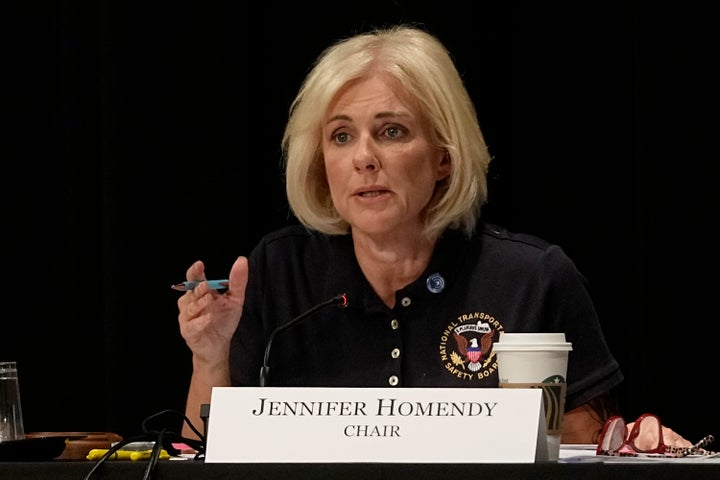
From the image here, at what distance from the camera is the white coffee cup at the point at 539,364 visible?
1135mm

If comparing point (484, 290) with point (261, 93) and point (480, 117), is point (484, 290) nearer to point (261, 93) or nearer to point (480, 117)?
point (480, 117)

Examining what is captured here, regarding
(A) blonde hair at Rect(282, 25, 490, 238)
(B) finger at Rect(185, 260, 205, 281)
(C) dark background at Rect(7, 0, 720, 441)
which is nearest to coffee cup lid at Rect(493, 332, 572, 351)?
(B) finger at Rect(185, 260, 205, 281)

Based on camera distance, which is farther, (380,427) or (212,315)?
(212,315)

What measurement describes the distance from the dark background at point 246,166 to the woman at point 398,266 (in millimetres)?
Answer: 419

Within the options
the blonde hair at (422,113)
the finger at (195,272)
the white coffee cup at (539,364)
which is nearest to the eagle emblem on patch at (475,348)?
the blonde hair at (422,113)

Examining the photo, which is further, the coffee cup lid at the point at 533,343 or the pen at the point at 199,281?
the pen at the point at 199,281

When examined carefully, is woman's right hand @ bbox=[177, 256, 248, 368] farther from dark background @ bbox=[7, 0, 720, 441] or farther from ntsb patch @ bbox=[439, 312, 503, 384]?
dark background @ bbox=[7, 0, 720, 441]

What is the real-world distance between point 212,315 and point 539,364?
776 mm

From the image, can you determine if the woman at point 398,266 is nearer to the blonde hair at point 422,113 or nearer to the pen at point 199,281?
the blonde hair at point 422,113

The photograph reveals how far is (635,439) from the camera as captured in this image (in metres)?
1.29

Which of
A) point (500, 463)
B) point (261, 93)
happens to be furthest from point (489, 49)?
point (500, 463)

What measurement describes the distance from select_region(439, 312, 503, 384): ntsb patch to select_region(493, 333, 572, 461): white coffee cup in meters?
0.69
